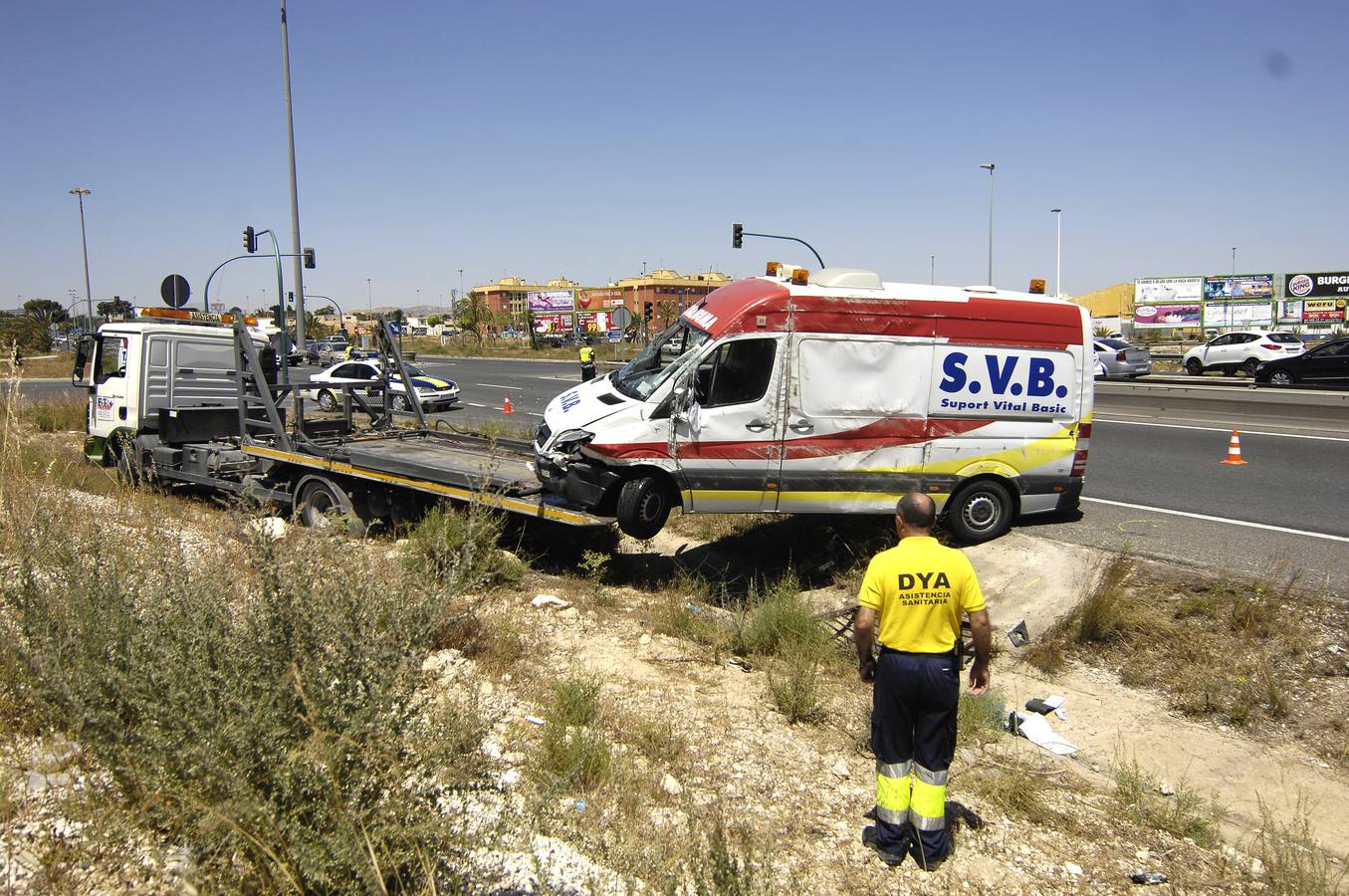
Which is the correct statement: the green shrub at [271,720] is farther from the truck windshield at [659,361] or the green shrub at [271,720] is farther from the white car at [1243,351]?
the white car at [1243,351]

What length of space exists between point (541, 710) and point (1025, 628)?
4.18 metres

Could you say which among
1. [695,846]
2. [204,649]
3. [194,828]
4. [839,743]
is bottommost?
[839,743]

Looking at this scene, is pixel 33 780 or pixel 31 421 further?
pixel 31 421

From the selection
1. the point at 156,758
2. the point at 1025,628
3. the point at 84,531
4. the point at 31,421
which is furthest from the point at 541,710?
the point at 31,421

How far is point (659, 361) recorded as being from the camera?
7941 millimetres

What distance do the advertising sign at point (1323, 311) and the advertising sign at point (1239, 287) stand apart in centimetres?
287

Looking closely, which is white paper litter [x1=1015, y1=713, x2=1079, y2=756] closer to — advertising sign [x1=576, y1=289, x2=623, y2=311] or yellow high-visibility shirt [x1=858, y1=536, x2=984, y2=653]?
yellow high-visibility shirt [x1=858, y1=536, x2=984, y2=653]

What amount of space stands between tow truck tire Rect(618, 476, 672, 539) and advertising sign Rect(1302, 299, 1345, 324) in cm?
6985

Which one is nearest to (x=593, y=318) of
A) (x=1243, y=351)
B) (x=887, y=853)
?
(x=1243, y=351)

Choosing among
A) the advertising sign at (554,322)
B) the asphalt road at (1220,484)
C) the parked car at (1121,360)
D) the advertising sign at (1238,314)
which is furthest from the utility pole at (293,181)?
the advertising sign at (554,322)

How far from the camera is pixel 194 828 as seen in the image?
2814mm

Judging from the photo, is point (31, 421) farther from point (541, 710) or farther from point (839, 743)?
point (839, 743)

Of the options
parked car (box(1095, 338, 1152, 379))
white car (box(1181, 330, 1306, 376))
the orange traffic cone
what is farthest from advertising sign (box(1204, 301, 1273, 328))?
the orange traffic cone

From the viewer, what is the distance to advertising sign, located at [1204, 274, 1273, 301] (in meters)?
64.2
